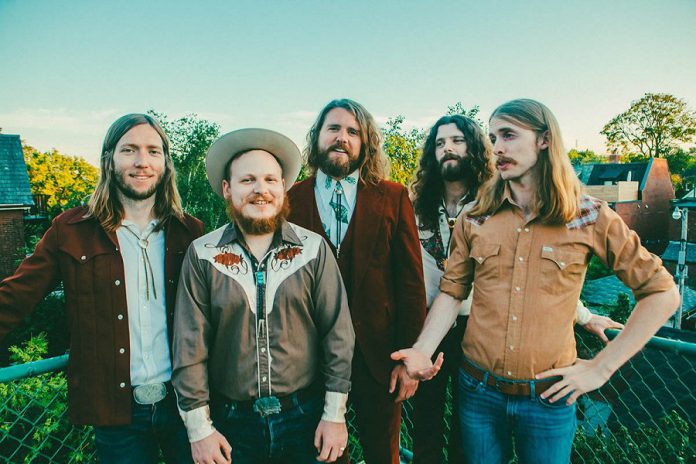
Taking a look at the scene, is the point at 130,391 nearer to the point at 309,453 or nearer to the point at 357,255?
the point at 309,453

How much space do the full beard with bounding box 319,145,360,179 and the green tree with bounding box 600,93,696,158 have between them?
55.7 m

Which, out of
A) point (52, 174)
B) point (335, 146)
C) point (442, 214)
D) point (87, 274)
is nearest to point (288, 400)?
point (87, 274)

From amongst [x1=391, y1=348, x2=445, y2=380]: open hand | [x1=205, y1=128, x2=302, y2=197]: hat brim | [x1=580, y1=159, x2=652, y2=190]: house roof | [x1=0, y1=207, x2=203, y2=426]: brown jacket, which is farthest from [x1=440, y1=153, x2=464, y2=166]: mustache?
[x1=580, y1=159, x2=652, y2=190]: house roof

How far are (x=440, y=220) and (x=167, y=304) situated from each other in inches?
75.1

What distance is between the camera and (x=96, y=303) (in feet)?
6.56

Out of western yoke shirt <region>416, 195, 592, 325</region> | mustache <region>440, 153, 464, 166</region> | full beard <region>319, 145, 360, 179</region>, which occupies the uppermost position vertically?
mustache <region>440, 153, 464, 166</region>

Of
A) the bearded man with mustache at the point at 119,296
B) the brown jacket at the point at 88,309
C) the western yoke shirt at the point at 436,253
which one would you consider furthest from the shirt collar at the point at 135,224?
the western yoke shirt at the point at 436,253

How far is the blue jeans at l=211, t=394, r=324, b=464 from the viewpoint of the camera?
1.91m

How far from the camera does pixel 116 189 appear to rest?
2184mm

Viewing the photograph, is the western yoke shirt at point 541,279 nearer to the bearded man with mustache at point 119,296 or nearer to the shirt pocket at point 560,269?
the shirt pocket at point 560,269

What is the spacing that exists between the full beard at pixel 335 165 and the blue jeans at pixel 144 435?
4.93ft

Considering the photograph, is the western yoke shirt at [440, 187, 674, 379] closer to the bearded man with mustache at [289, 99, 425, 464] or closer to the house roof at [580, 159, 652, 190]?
the bearded man with mustache at [289, 99, 425, 464]

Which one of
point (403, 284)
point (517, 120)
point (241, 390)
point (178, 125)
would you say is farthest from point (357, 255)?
point (178, 125)

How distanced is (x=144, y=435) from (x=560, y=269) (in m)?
2.14
